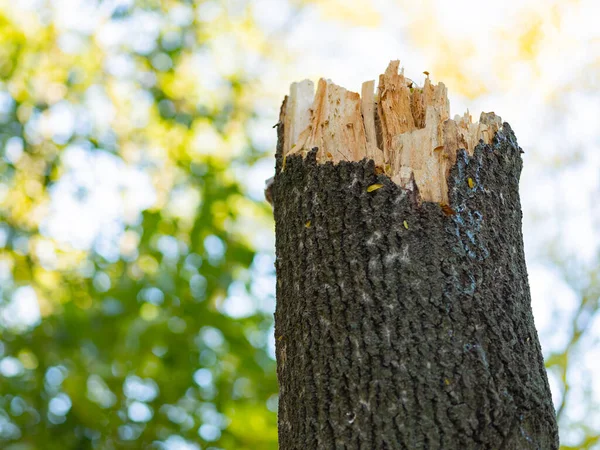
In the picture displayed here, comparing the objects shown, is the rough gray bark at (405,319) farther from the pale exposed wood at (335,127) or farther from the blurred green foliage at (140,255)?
the blurred green foliage at (140,255)

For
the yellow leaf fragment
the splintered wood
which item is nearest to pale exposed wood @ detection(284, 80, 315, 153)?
the splintered wood

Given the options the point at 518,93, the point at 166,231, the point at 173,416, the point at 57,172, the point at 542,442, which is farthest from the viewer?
the point at 518,93

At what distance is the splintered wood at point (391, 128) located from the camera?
145 centimetres

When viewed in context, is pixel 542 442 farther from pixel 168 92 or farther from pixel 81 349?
pixel 168 92

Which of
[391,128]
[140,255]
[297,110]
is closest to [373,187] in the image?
[391,128]

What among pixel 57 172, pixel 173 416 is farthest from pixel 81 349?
pixel 57 172

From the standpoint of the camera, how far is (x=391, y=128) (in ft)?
5.11

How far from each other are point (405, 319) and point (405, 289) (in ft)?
0.21

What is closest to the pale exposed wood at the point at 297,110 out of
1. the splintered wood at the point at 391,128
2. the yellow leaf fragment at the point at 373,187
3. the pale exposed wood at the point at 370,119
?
the splintered wood at the point at 391,128

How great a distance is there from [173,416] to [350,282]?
2.84 meters

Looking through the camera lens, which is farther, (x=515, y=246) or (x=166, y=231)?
(x=166, y=231)

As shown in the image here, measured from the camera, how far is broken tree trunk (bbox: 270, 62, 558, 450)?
1.20 m

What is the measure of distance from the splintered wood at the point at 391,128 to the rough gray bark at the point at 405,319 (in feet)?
0.14

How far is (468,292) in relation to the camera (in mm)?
1285
